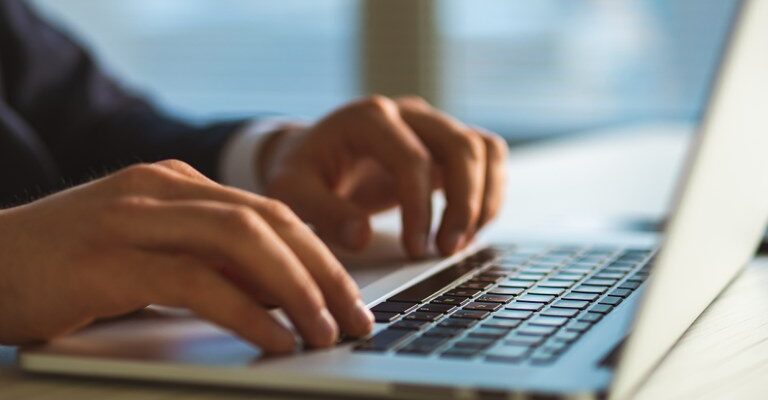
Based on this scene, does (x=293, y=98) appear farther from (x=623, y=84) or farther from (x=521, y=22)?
(x=623, y=84)

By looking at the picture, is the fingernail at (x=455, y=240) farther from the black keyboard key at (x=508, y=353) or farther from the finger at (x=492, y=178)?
the black keyboard key at (x=508, y=353)

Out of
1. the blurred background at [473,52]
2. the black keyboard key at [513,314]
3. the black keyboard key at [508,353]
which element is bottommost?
the blurred background at [473,52]

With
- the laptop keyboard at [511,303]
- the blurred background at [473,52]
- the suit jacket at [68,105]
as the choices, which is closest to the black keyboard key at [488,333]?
the laptop keyboard at [511,303]

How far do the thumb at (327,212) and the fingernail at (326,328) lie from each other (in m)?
0.32

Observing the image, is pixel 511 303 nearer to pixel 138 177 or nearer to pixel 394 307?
pixel 394 307

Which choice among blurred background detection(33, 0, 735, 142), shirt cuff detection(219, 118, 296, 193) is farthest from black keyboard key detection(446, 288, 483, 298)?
blurred background detection(33, 0, 735, 142)

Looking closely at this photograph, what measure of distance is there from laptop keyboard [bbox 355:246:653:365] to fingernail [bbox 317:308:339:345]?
1 centimetres

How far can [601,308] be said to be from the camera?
1.86 ft

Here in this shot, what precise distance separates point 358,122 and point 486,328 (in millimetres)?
415

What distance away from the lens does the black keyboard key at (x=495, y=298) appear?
23.2 inches

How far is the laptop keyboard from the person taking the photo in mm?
476

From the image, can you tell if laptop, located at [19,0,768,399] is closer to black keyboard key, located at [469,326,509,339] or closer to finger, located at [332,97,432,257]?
black keyboard key, located at [469,326,509,339]

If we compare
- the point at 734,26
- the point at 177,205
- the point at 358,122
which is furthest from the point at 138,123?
the point at 734,26

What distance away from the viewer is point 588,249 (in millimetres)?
805
